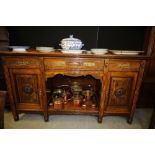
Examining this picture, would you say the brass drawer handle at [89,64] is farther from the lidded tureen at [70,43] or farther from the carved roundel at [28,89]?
the carved roundel at [28,89]

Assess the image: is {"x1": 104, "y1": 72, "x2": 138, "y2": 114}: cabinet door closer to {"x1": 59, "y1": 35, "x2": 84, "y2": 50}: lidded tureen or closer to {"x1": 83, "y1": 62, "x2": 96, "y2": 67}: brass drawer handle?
{"x1": 83, "y1": 62, "x2": 96, "y2": 67}: brass drawer handle

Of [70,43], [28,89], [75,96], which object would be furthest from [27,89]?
[70,43]

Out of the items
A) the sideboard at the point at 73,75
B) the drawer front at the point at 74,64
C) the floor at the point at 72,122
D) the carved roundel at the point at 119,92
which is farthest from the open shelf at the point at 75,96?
the drawer front at the point at 74,64

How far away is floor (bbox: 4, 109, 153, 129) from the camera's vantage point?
163 cm

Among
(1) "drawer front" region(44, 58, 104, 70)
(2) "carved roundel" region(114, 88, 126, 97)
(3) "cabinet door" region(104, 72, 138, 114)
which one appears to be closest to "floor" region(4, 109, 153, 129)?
(3) "cabinet door" region(104, 72, 138, 114)

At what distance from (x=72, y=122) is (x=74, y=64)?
2.61 ft

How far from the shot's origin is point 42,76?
1458 millimetres

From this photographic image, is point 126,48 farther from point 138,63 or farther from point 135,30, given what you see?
point 138,63

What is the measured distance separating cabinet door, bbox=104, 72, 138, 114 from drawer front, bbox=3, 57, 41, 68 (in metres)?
0.81

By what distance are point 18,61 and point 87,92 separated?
3.15ft

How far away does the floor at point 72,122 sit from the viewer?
5.35 ft

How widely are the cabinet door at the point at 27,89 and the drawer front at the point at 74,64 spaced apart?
0.52 ft
